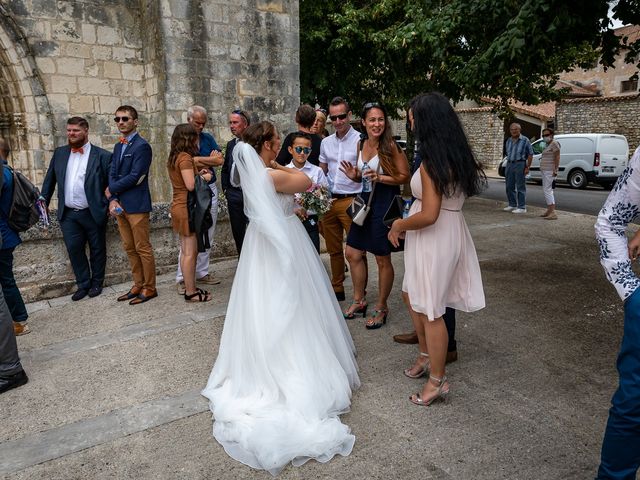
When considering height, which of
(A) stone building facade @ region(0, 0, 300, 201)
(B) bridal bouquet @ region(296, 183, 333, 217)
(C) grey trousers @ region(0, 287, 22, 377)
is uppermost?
(A) stone building facade @ region(0, 0, 300, 201)

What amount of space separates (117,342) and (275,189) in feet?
7.18

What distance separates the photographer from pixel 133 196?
520 cm

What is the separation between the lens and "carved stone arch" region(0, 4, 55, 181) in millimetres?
8117

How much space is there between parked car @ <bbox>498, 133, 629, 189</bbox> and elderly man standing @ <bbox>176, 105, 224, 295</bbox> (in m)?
14.6

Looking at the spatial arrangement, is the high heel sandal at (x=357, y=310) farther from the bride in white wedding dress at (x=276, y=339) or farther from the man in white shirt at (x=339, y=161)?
the bride in white wedding dress at (x=276, y=339)

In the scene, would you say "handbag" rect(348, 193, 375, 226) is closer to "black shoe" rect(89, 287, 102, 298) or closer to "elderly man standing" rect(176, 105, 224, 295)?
"elderly man standing" rect(176, 105, 224, 295)

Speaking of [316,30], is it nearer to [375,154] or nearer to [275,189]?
[375,154]

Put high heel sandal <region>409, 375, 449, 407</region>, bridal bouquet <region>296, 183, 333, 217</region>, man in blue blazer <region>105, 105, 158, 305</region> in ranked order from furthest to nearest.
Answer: man in blue blazer <region>105, 105, 158, 305</region>, bridal bouquet <region>296, 183, 333, 217</region>, high heel sandal <region>409, 375, 449, 407</region>

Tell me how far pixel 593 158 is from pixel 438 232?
17.2m

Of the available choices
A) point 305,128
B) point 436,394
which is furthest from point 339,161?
point 436,394

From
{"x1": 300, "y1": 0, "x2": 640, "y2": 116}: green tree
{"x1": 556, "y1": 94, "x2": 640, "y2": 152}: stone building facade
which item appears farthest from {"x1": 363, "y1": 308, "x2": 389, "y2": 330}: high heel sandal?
{"x1": 556, "y1": 94, "x2": 640, "y2": 152}: stone building facade

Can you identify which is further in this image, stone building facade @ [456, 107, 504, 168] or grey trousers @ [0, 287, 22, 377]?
stone building facade @ [456, 107, 504, 168]

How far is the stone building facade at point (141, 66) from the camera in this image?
8.23 metres

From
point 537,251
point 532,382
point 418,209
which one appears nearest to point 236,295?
point 418,209
